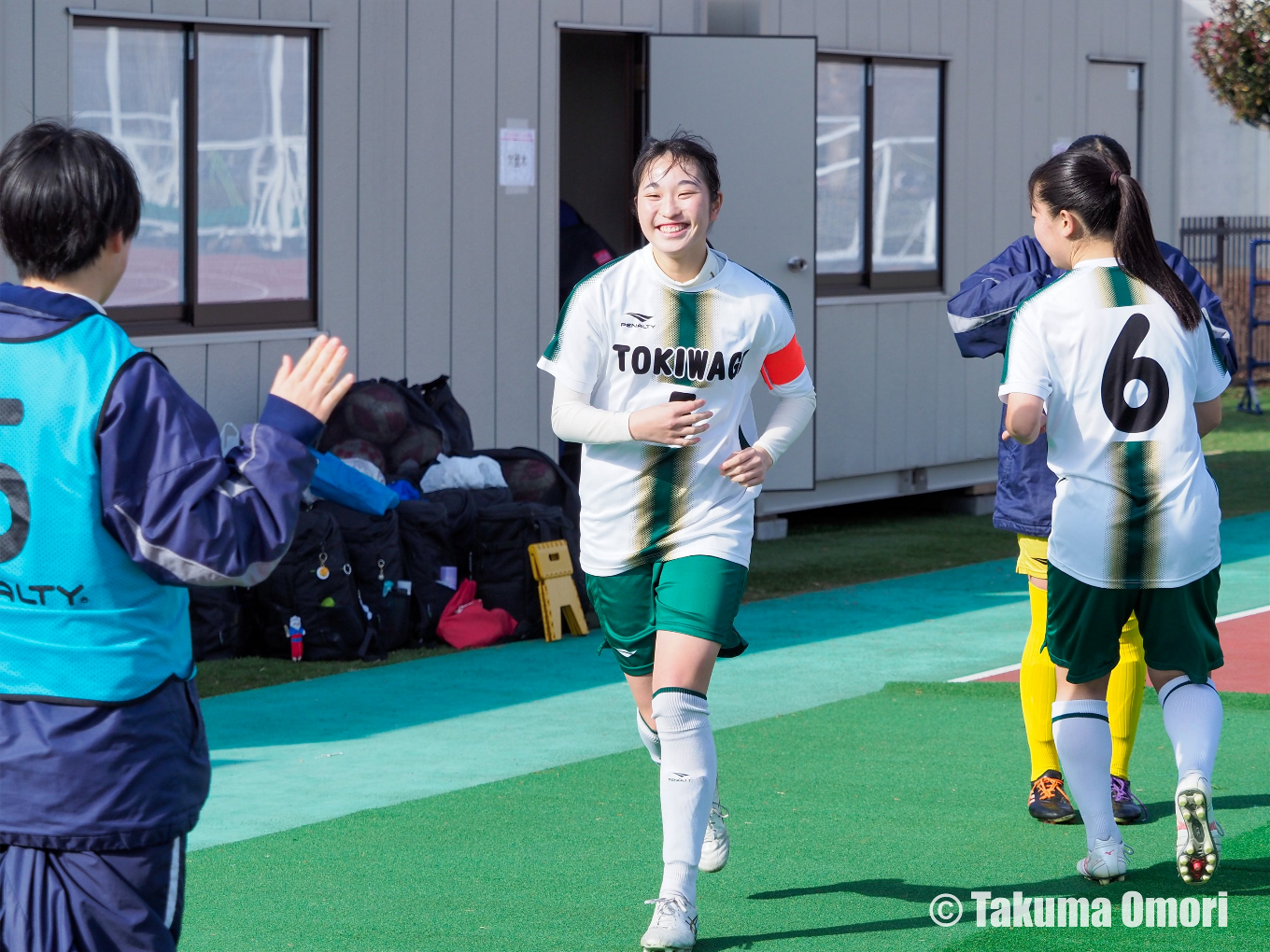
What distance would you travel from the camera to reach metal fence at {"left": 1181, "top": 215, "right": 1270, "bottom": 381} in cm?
2331

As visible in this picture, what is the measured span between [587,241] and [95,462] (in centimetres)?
917

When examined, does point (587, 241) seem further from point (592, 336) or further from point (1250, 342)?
point (1250, 342)

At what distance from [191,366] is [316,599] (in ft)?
4.88

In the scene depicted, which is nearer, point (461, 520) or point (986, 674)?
point (986, 674)

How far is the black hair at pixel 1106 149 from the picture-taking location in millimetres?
4672

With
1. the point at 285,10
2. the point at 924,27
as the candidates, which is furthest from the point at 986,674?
the point at 924,27

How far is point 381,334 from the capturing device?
32.2 ft

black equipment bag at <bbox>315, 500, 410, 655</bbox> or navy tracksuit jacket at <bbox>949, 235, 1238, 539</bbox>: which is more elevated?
navy tracksuit jacket at <bbox>949, 235, 1238, 539</bbox>

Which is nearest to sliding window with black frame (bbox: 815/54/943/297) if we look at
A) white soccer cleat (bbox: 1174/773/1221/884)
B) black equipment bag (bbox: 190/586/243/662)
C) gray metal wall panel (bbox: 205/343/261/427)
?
gray metal wall panel (bbox: 205/343/261/427)

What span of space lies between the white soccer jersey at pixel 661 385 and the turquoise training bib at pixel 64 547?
1.80 meters

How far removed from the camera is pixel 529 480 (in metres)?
9.41

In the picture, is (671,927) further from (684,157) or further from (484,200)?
(484,200)

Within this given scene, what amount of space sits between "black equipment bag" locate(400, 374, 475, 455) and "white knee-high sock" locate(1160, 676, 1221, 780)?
546cm

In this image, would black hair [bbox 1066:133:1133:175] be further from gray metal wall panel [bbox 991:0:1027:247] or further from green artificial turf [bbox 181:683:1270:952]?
gray metal wall panel [bbox 991:0:1027:247]
